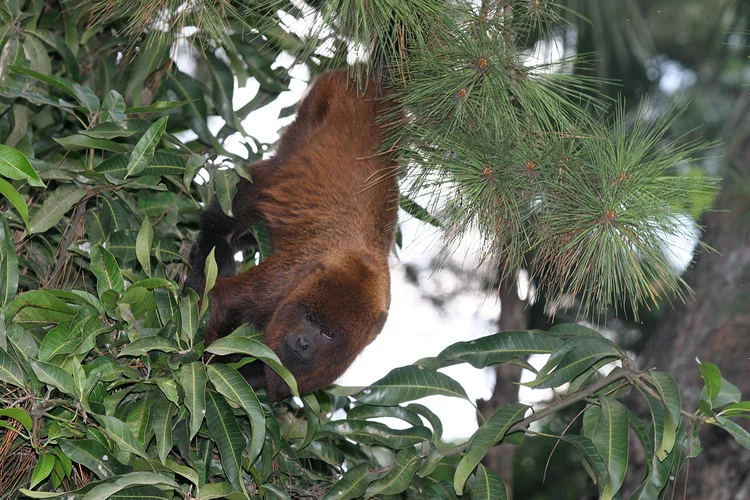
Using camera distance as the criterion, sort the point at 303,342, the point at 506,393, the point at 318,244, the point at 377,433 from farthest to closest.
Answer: the point at 506,393 → the point at 318,244 → the point at 303,342 → the point at 377,433

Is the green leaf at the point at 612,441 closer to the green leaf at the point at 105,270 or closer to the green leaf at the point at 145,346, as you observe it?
the green leaf at the point at 145,346

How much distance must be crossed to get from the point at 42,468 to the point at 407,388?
114 centimetres

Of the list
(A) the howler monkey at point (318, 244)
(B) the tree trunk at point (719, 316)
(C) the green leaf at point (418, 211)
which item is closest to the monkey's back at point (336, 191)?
(A) the howler monkey at point (318, 244)

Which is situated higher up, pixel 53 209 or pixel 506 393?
pixel 53 209

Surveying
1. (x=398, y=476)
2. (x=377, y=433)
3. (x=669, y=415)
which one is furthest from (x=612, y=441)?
(x=377, y=433)

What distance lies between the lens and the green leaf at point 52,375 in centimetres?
185

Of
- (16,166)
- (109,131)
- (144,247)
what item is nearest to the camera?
(16,166)

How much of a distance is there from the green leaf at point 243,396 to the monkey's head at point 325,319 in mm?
849

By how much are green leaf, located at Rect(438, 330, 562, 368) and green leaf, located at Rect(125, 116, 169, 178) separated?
1.18 metres

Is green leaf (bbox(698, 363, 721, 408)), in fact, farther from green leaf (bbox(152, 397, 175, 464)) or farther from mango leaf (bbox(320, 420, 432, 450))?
green leaf (bbox(152, 397, 175, 464))

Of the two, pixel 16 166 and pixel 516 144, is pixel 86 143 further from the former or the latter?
pixel 516 144

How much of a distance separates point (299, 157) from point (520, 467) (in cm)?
384

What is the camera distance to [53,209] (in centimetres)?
244

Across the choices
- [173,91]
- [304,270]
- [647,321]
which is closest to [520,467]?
[647,321]
